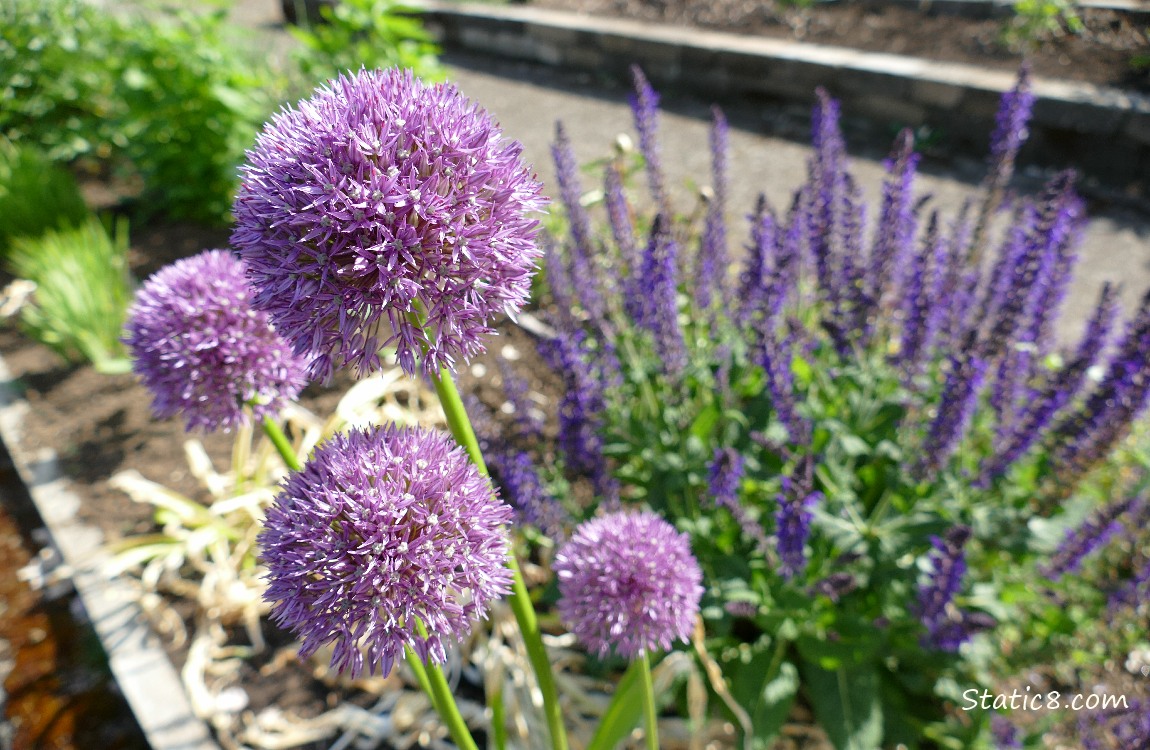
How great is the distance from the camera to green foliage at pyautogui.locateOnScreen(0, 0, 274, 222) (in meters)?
5.08

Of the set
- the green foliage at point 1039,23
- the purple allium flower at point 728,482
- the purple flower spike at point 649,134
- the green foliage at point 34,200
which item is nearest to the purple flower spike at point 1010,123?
the purple flower spike at point 649,134

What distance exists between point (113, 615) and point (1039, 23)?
791 centimetres

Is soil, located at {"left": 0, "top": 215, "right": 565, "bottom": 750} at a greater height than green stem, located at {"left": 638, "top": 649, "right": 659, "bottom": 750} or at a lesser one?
lesser

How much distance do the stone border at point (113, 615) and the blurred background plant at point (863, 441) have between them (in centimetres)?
157

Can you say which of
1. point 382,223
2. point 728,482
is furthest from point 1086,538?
point 382,223

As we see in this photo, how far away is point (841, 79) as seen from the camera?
639cm

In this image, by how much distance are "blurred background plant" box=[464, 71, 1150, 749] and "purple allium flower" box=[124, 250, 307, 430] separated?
70cm

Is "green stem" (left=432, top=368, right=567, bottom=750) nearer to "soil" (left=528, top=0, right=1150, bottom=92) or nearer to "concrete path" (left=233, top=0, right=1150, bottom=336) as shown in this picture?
"concrete path" (left=233, top=0, right=1150, bottom=336)

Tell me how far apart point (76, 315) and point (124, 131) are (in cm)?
211

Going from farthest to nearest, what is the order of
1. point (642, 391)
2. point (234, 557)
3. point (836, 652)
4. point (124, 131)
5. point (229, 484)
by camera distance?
point (124, 131) < point (229, 484) < point (234, 557) < point (642, 391) < point (836, 652)

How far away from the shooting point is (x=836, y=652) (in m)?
2.35

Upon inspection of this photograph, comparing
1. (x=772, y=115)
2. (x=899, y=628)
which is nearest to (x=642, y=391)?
(x=899, y=628)

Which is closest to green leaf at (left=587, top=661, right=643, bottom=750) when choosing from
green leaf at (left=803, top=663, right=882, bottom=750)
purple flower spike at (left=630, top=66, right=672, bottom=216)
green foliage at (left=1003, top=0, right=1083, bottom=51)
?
green leaf at (left=803, top=663, right=882, bottom=750)

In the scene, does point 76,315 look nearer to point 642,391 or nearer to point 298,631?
point 642,391
